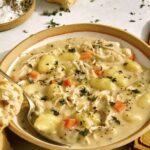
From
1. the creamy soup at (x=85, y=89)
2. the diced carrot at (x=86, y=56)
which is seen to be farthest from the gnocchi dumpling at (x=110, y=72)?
the diced carrot at (x=86, y=56)

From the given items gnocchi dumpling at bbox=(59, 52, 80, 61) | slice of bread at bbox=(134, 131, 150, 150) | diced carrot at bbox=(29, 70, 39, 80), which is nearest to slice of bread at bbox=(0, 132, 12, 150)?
diced carrot at bbox=(29, 70, 39, 80)

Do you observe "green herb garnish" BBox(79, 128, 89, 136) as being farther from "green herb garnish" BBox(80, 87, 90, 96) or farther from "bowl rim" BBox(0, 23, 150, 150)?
"bowl rim" BBox(0, 23, 150, 150)

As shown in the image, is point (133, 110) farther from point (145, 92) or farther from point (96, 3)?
point (96, 3)

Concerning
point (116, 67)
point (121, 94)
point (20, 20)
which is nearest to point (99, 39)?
point (116, 67)

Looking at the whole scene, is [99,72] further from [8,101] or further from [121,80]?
[8,101]

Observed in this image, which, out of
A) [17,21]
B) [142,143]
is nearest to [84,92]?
[142,143]

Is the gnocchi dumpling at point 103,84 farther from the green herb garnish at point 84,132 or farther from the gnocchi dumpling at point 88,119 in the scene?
the green herb garnish at point 84,132
